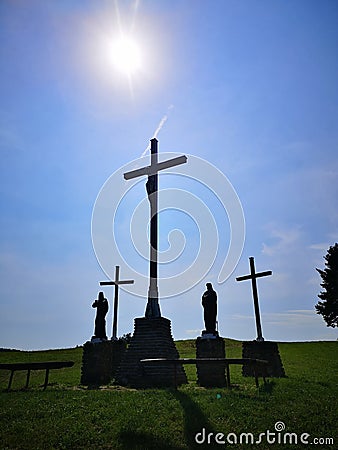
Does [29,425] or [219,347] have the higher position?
[219,347]

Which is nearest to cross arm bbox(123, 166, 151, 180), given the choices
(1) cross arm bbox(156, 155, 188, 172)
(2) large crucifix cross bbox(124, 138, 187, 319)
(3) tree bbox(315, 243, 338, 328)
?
(2) large crucifix cross bbox(124, 138, 187, 319)

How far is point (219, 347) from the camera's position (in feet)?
46.2

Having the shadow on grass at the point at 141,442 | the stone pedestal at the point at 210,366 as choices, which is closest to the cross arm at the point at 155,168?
the stone pedestal at the point at 210,366

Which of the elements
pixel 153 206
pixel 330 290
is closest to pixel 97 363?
pixel 153 206

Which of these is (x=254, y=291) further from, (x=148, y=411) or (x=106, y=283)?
(x=148, y=411)

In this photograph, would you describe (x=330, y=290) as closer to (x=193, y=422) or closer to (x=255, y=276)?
(x=255, y=276)

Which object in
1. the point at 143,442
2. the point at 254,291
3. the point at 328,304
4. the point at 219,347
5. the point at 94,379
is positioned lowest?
the point at 143,442

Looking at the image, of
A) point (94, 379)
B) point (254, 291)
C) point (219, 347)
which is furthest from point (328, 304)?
point (94, 379)

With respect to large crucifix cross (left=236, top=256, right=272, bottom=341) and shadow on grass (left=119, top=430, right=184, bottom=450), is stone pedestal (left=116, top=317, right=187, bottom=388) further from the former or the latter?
shadow on grass (left=119, top=430, right=184, bottom=450)

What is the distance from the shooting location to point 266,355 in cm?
1578

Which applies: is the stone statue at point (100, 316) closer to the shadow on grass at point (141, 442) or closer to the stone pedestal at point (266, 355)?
the stone pedestal at point (266, 355)

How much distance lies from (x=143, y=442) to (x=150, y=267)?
973 centimetres

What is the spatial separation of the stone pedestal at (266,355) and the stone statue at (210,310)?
2.81 m

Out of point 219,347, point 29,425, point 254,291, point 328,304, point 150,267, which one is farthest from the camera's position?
point 328,304
